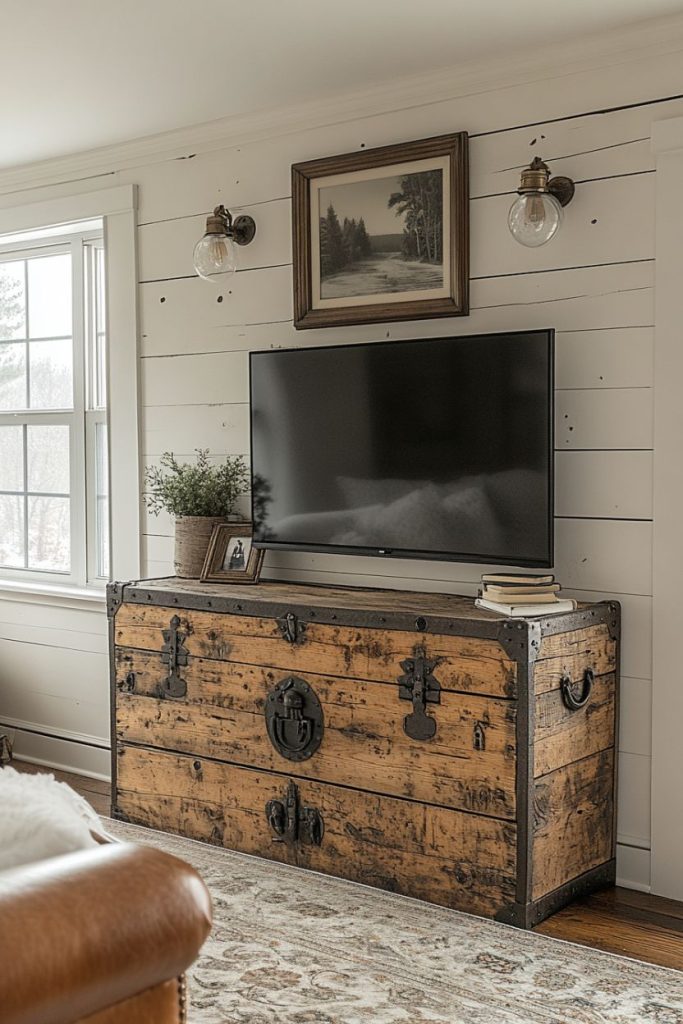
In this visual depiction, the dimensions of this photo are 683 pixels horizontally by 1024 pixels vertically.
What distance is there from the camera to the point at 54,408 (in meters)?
4.72

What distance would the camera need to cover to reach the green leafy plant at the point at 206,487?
387 cm

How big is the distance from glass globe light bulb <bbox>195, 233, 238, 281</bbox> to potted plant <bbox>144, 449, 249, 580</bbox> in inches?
26.5

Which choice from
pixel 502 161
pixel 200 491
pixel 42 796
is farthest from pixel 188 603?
pixel 42 796

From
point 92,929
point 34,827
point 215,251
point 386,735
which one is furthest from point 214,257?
point 92,929

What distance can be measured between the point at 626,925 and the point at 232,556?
5.58ft

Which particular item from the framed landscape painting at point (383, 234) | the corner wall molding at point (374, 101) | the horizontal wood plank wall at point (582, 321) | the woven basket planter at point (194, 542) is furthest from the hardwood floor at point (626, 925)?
the corner wall molding at point (374, 101)

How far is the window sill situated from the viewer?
14.5 feet

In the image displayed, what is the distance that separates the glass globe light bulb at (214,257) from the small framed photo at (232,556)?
33.4 inches

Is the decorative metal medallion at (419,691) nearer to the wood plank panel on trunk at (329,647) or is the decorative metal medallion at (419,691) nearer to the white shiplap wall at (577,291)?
the wood plank panel on trunk at (329,647)

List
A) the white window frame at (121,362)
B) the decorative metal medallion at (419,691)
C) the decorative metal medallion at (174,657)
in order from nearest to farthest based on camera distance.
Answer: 1. the decorative metal medallion at (419,691)
2. the decorative metal medallion at (174,657)
3. the white window frame at (121,362)

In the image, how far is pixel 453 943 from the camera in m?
2.77

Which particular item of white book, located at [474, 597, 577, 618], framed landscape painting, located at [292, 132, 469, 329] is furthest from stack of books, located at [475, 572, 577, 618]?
framed landscape painting, located at [292, 132, 469, 329]

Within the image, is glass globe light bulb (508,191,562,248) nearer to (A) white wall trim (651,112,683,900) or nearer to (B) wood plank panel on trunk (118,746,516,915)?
(A) white wall trim (651,112,683,900)

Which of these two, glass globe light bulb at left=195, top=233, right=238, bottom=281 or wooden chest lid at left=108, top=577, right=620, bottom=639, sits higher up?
glass globe light bulb at left=195, top=233, right=238, bottom=281
